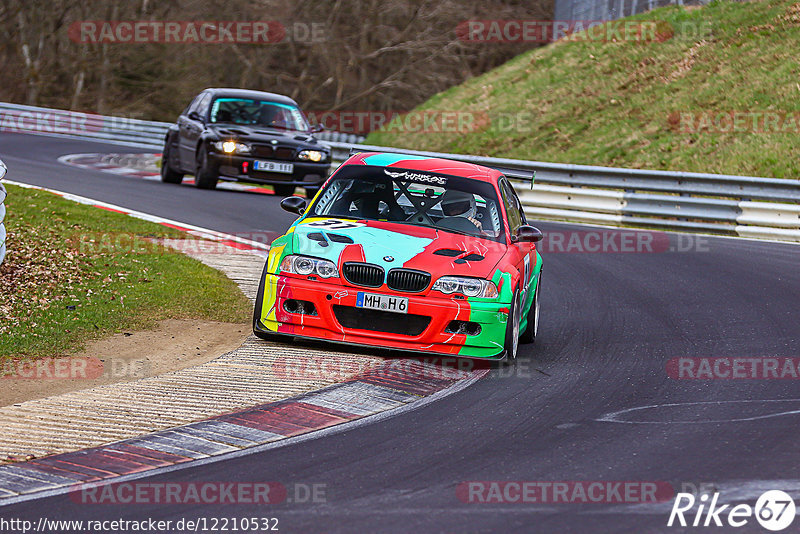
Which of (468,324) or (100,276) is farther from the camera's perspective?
(100,276)

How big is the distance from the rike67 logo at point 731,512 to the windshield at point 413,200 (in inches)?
161

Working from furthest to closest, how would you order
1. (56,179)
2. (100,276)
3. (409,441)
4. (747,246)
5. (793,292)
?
(56,179)
(747,246)
(793,292)
(100,276)
(409,441)

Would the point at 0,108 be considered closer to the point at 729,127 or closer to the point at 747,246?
the point at 729,127

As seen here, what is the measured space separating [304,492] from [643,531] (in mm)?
1491

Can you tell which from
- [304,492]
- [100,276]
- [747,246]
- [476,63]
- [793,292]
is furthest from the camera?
[476,63]

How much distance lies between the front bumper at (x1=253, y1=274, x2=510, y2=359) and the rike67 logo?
309cm

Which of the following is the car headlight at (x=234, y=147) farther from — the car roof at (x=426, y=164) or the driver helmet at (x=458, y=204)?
the driver helmet at (x=458, y=204)

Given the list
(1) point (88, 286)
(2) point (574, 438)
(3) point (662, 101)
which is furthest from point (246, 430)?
(3) point (662, 101)

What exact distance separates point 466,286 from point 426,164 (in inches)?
69.7

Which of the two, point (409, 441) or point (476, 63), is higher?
point (476, 63)

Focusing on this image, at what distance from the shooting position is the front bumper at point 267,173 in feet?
60.4

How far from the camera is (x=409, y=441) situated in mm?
6062

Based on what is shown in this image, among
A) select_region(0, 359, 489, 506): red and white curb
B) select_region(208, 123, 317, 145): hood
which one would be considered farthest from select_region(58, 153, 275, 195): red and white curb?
select_region(0, 359, 489, 506): red and white curb

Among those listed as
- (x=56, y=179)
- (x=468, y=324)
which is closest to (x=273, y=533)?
(x=468, y=324)
